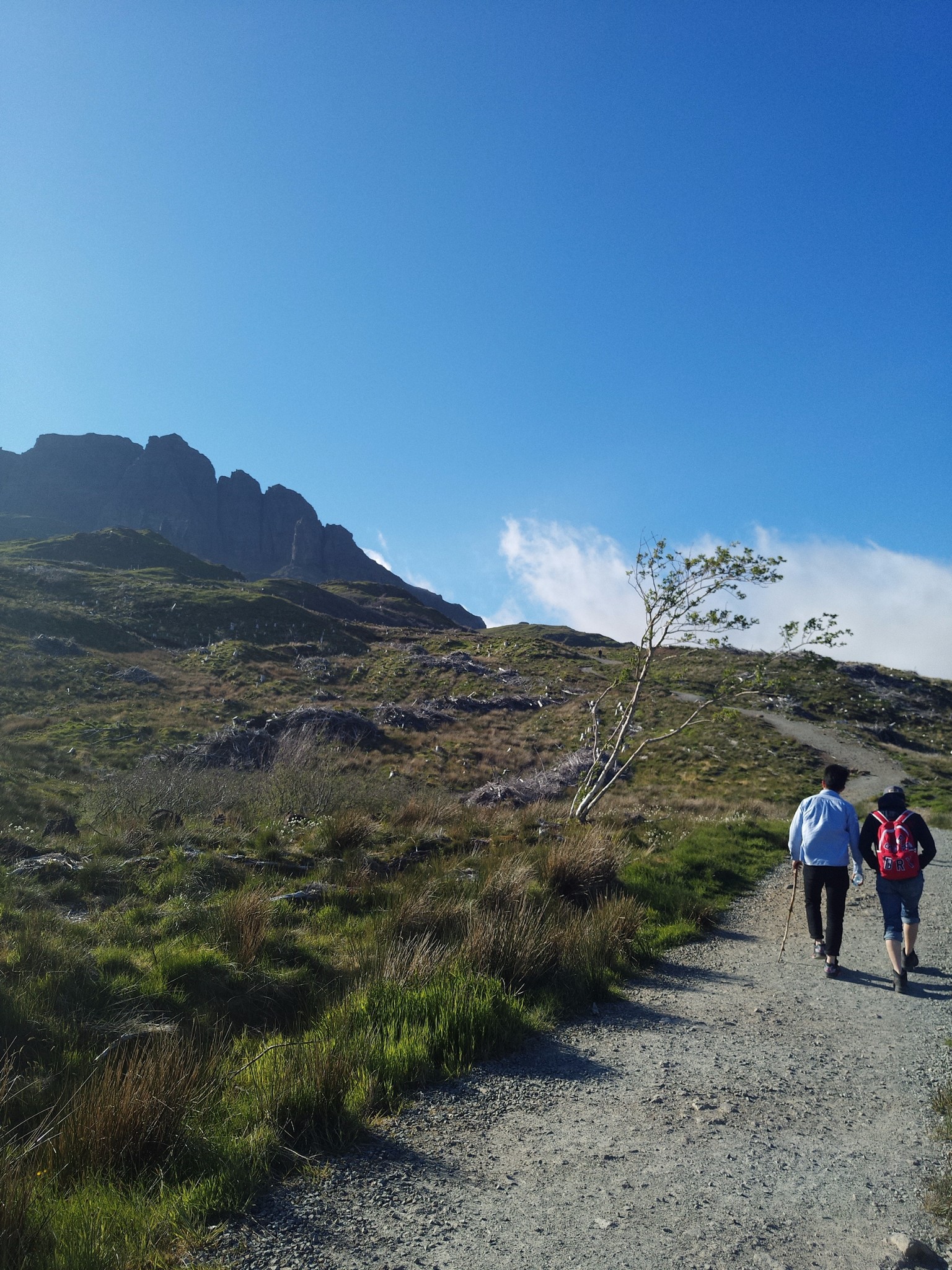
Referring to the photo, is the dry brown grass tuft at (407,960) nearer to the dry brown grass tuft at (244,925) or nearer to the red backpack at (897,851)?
the dry brown grass tuft at (244,925)

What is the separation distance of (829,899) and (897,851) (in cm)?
84

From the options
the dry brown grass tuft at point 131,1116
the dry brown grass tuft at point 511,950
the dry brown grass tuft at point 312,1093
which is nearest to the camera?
the dry brown grass tuft at point 131,1116

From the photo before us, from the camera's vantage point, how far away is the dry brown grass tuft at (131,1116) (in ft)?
10.7

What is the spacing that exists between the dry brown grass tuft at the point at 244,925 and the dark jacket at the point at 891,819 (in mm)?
5992

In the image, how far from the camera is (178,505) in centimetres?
17112

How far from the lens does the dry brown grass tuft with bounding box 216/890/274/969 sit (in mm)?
6096

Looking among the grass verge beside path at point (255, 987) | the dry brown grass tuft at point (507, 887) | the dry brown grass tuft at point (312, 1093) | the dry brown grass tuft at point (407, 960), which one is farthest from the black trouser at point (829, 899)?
the dry brown grass tuft at point (312, 1093)

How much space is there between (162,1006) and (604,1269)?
→ 3983mm

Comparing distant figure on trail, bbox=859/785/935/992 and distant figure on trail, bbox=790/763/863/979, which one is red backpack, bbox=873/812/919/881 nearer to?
distant figure on trail, bbox=859/785/935/992

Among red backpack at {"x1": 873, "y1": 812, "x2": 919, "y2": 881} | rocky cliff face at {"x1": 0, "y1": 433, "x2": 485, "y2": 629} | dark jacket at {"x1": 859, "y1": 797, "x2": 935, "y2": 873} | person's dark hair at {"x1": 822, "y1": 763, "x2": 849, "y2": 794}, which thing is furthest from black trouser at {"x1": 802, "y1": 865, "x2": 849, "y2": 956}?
rocky cliff face at {"x1": 0, "y1": 433, "x2": 485, "y2": 629}

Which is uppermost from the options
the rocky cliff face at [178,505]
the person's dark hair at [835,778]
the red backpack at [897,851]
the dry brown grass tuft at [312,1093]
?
the rocky cliff face at [178,505]

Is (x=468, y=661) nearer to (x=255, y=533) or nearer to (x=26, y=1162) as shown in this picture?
(x=26, y=1162)

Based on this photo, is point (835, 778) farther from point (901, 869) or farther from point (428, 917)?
point (428, 917)

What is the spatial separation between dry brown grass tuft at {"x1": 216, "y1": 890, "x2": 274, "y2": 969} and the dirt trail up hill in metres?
2.65
